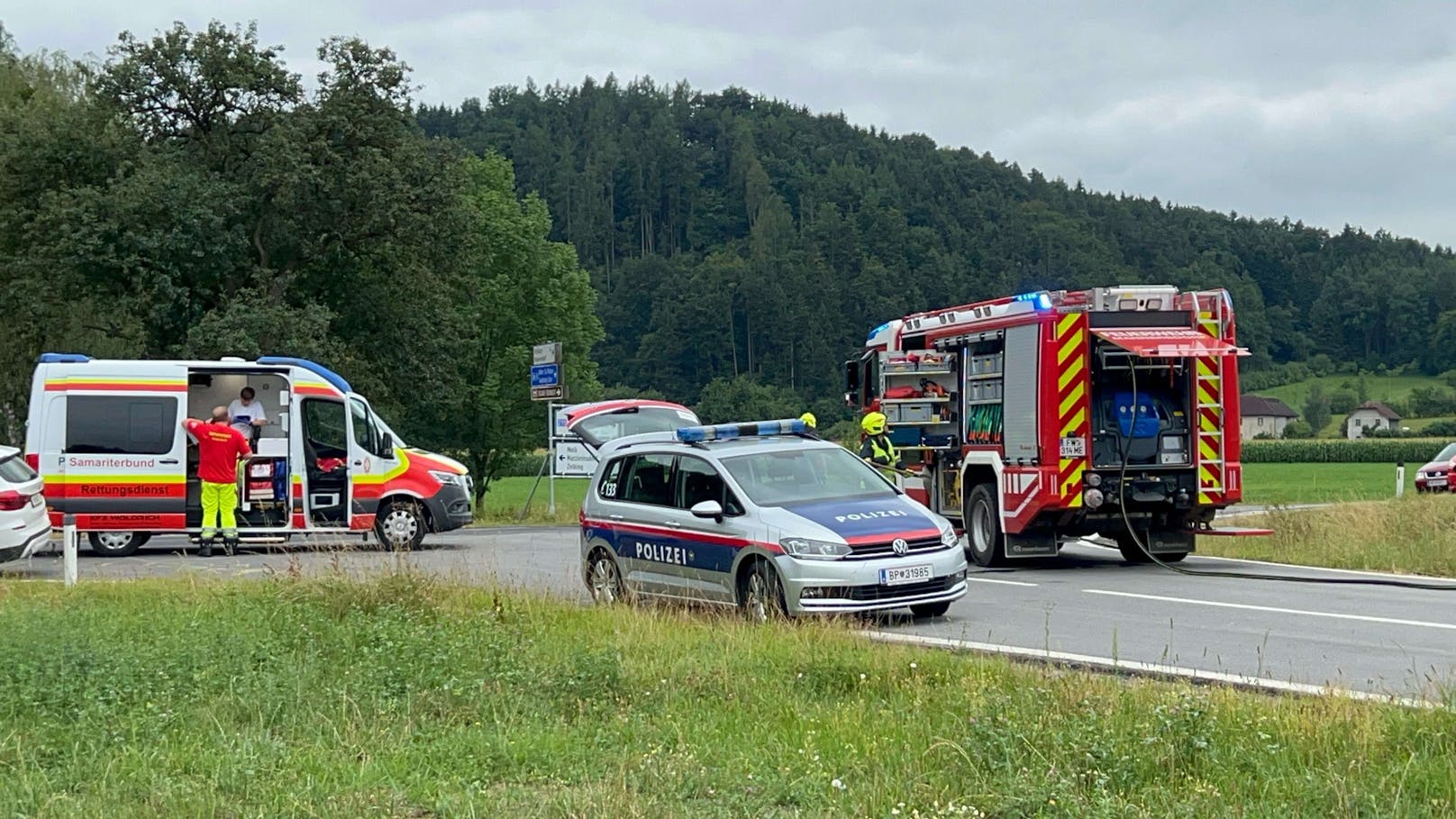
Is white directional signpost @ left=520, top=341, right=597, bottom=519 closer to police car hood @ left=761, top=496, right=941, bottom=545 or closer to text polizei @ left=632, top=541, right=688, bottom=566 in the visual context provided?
text polizei @ left=632, top=541, right=688, bottom=566

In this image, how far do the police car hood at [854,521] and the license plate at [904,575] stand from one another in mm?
273

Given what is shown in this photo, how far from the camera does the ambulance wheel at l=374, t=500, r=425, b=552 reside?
23016 millimetres

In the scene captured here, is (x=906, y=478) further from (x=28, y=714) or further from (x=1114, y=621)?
(x=28, y=714)

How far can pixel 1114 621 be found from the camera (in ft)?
42.1

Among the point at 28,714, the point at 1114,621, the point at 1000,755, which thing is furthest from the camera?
the point at 1114,621

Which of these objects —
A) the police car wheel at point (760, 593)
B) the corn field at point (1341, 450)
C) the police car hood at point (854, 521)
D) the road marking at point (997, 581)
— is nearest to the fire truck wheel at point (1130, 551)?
the road marking at point (997, 581)

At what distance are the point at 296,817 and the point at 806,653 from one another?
4139 millimetres

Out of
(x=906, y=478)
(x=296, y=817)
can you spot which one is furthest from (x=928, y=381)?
(x=296, y=817)

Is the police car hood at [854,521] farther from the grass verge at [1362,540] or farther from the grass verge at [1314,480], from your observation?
the grass verge at [1314,480]

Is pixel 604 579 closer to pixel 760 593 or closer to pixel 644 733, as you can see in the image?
pixel 760 593

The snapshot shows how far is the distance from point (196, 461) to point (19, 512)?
468 cm

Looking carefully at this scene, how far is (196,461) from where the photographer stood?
2241 centimetres

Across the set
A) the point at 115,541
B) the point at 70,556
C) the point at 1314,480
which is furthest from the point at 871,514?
→ the point at 1314,480

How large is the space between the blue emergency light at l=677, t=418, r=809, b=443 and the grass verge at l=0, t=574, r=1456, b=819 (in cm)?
364
